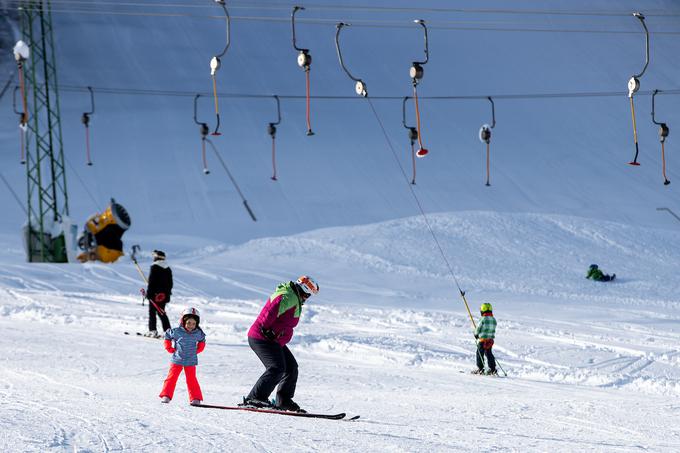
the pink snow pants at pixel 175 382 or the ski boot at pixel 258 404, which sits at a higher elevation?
the pink snow pants at pixel 175 382

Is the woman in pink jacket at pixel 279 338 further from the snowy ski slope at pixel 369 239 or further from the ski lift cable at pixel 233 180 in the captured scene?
the ski lift cable at pixel 233 180

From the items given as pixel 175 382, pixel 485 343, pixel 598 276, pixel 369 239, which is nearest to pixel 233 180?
pixel 369 239

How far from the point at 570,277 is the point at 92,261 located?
1373cm

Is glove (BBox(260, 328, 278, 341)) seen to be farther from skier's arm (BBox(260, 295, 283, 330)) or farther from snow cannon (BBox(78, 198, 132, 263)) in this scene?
snow cannon (BBox(78, 198, 132, 263))

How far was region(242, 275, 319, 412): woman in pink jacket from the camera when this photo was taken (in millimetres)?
7832

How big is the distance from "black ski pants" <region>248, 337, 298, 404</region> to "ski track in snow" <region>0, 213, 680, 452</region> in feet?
1.09

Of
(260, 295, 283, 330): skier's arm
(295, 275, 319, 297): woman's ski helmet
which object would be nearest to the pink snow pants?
(260, 295, 283, 330): skier's arm

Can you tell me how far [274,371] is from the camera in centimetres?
798

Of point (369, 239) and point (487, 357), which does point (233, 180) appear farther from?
point (487, 357)

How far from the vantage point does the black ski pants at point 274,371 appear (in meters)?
7.95

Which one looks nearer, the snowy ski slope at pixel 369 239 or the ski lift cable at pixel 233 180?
the snowy ski slope at pixel 369 239

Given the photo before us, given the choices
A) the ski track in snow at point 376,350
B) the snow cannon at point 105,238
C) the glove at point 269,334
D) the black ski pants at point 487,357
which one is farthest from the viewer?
the snow cannon at point 105,238

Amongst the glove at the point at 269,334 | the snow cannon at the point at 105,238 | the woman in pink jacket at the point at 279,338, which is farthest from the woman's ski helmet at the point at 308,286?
the snow cannon at the point at 105,238

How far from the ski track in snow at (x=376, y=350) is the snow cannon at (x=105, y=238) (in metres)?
2.16
